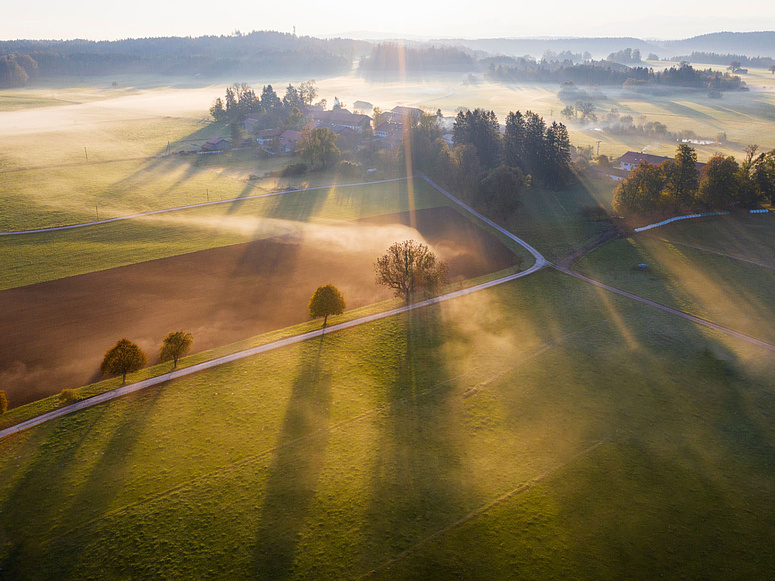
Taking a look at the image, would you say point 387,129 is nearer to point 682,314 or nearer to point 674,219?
point 674,219

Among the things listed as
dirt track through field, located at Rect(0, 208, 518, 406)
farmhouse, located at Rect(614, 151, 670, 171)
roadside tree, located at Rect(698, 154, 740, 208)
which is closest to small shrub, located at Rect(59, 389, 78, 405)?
dirt track through field, located at Rect(0, 208, 518, 406)

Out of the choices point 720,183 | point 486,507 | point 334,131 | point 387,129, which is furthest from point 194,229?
point 387,129

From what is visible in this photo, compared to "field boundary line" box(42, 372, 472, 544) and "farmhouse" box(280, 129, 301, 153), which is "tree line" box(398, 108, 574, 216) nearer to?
"farmhouse" box(280, 129, 301, 153)

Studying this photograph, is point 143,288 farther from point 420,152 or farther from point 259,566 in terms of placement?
point 420,152

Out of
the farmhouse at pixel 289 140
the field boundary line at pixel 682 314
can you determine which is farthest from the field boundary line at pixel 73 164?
the field boundary line at pixel 682 314

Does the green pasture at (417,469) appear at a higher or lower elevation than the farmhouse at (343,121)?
lower

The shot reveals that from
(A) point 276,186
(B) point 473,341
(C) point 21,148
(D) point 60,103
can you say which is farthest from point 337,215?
(D) point 60,103

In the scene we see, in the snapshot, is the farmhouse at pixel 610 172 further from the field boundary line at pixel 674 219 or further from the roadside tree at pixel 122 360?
the roadside tree at pixel 122 360
